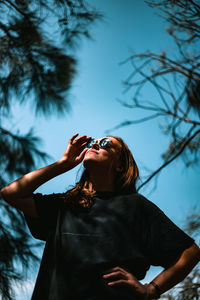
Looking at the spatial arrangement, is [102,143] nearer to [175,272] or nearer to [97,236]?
[97,236]

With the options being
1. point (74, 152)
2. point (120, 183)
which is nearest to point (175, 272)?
point (120, 183)

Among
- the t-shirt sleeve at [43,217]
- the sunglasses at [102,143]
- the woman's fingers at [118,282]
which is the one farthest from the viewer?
the sunglasses at [102,143]

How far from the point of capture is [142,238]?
93 cm

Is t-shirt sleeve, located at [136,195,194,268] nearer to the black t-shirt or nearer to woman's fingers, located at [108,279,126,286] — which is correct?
the black t-shirt

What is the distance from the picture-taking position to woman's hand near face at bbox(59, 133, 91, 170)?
996mm

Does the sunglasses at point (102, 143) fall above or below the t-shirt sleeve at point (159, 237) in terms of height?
above

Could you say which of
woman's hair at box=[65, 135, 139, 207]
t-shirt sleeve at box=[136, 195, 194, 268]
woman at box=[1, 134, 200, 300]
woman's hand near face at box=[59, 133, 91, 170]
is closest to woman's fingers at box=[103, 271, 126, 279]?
woman at box=[1, 134, 200, 300]

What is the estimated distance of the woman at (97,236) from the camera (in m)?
0.83

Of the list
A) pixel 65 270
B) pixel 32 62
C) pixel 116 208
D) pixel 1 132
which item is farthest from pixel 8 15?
pixel 65 270

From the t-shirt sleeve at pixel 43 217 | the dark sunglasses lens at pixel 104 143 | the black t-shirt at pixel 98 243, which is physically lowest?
the black t-shirt at pixel 98 243

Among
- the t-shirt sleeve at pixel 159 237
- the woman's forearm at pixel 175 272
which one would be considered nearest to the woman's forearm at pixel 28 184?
the t-shirt sleeve at pixel 159 237

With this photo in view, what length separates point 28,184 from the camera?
917 mm

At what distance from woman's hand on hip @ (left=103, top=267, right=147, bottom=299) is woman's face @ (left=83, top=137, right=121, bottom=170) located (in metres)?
0.35

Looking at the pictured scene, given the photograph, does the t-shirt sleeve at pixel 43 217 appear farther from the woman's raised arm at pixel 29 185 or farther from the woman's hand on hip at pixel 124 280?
the woman's hand on hip at pixel 124 280
